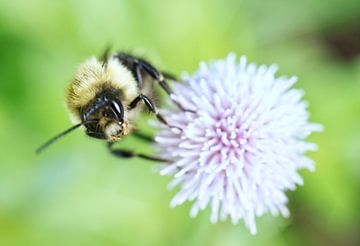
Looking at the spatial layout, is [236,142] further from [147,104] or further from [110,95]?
[110,95]

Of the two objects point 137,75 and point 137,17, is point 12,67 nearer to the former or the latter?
point 137,17

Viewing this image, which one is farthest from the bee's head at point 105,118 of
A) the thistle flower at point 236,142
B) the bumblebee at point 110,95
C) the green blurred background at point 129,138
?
the green blurred background at point 129,138

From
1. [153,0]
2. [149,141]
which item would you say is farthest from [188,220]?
[153,0]

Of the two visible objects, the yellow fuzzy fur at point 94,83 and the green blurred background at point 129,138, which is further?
the green blurred background at point 129,138

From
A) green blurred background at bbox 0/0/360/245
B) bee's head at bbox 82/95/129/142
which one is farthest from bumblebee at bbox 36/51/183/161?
green blurred background at bbox 0/0/360/245

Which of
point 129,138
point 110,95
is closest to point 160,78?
point 110,95

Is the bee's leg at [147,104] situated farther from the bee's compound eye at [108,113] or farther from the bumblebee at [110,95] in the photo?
the bee's compound eye at [108,113]
